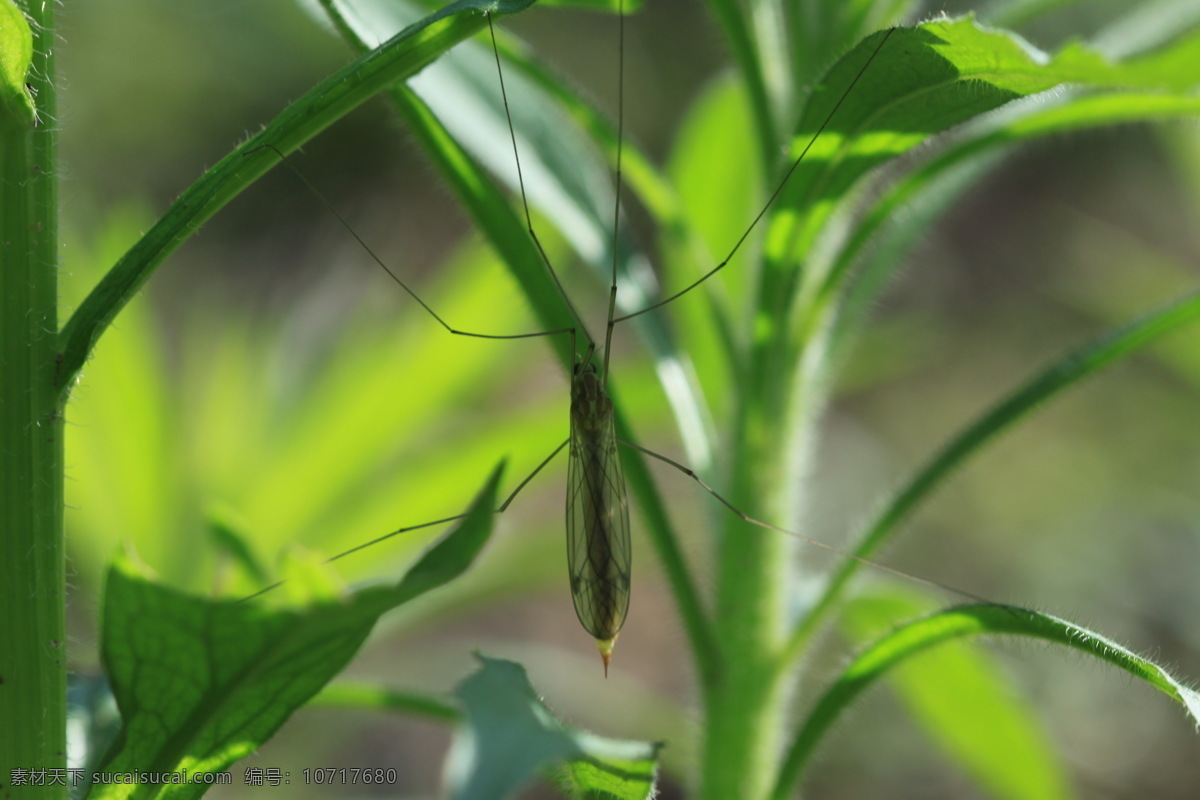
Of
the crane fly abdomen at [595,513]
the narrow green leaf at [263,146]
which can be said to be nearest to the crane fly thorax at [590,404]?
the crane fly abdomen at [595,513]

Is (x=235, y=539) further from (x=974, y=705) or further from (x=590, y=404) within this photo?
(x=974, y=705)

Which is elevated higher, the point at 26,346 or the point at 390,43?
the point at 390,43

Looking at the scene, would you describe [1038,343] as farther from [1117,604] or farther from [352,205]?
[352,205]

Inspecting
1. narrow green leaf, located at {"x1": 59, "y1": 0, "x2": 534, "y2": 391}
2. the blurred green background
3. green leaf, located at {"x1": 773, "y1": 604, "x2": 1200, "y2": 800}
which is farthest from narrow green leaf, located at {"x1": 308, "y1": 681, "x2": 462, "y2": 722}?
narrow green leaf, located at {"x1": 59, "y1": 0, "x2": 534, "y2": 391}

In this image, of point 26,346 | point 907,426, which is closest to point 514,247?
point 26,346

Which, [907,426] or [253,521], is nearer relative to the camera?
[253,521]

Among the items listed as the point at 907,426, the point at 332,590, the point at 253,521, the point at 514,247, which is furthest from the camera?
the point at 907,426

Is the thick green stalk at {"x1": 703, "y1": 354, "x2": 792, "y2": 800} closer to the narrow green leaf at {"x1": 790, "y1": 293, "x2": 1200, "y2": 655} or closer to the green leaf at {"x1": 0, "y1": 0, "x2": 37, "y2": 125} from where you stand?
the narrow green leaf at {"x1": 790, "y1": 293, "x2": 1200, "y2": 655}
